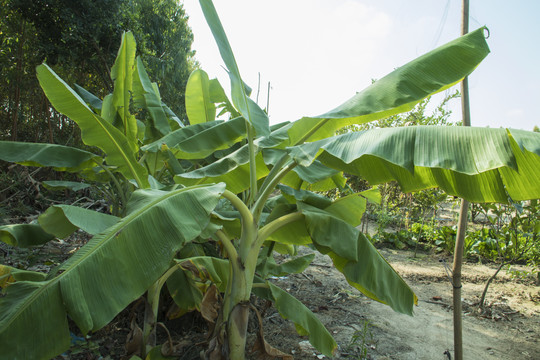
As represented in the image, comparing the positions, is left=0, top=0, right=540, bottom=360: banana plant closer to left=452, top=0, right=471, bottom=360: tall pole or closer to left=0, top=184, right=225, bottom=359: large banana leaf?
left=0, top=184, right=225, bottom=359: large banana leaf

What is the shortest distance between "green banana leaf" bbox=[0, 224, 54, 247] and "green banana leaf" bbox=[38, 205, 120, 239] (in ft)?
1.48

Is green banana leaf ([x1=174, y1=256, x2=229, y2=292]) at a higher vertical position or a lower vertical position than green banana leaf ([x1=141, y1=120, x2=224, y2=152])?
lower

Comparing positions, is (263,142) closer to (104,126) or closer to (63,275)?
(104,126)

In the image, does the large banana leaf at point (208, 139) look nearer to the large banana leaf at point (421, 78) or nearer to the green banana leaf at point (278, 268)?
the large banana leaf at point (421, 78)

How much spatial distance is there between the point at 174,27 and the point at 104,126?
9379 millimetres

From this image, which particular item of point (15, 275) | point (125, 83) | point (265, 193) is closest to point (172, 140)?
point (125, 83)

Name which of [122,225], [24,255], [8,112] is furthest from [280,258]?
[8,112]

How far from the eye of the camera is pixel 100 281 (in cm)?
141

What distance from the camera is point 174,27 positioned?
10398 mm

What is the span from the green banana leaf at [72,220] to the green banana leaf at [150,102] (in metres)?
1.61

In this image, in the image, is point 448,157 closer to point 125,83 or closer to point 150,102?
point 125,83

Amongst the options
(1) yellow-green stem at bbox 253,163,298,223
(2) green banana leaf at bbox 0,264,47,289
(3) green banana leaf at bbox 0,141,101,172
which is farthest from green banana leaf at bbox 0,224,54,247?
(1) yellow-green stem at bbox 253,163,298,223

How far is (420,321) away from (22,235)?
4278 mm

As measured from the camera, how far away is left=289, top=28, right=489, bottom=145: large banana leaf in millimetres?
2092
